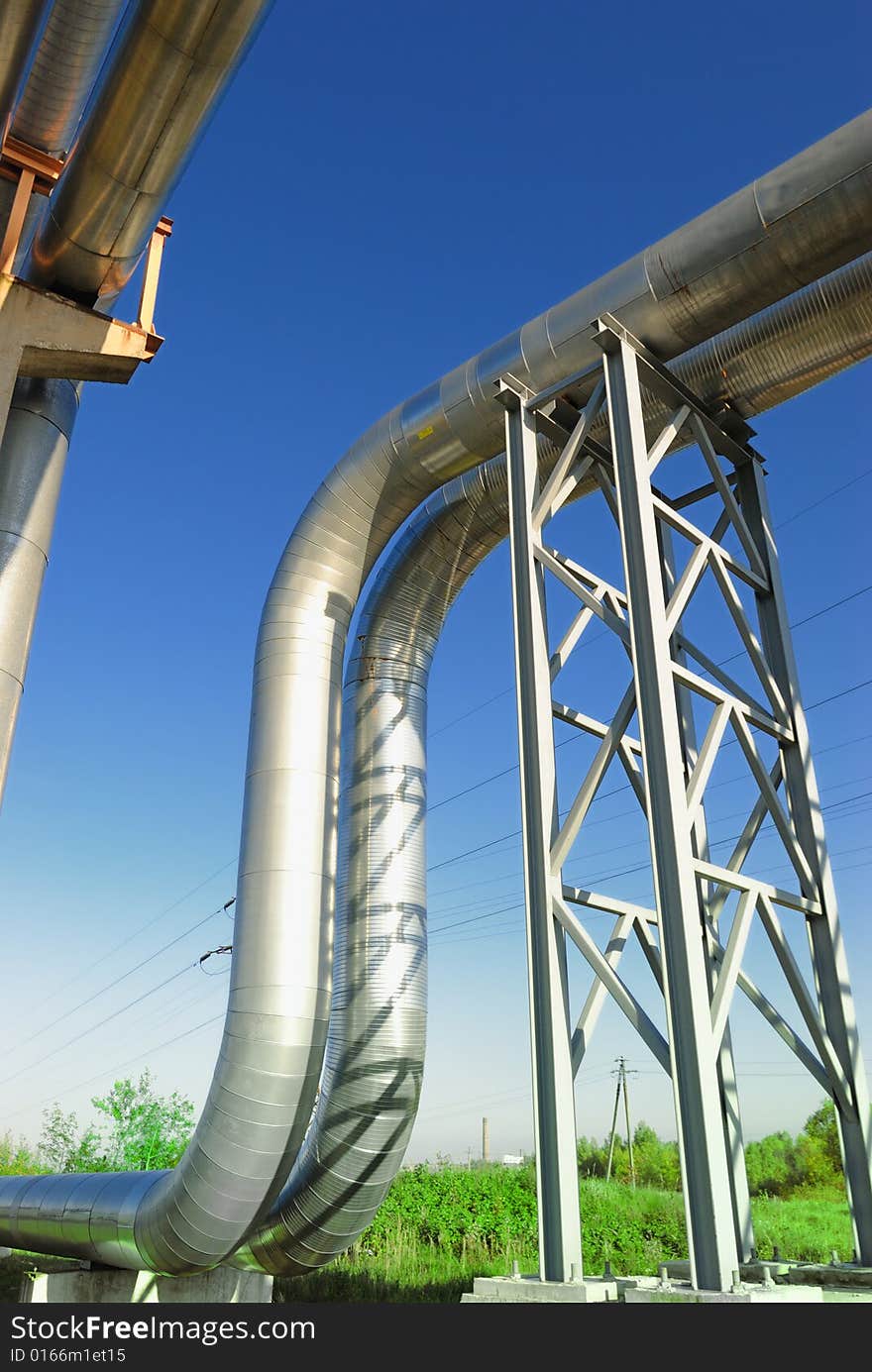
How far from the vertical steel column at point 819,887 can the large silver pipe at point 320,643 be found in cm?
210

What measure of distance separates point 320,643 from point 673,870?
16.4 feet

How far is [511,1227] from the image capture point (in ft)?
69.0

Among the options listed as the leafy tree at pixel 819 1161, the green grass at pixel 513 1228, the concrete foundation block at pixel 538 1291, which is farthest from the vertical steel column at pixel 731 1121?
the leafy tree at pixel 819 1161

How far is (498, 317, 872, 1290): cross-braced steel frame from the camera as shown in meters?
6.04

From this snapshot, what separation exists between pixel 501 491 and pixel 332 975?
5.48 meters

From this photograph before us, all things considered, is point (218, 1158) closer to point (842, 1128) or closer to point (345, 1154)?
point (345, 1154)

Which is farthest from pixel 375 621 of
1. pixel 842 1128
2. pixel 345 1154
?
pixel 842 1128

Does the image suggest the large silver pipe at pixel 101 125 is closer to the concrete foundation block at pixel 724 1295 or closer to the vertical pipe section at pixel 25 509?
the vertical pipe section at pixel 25 509

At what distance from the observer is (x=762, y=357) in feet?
28.1

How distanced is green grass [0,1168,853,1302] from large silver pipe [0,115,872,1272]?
9.41 m

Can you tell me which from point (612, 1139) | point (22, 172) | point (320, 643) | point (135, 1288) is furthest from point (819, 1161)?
point (22, 172)

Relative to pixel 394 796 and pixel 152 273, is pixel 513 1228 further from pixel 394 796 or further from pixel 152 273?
Answer: pixel 152 273

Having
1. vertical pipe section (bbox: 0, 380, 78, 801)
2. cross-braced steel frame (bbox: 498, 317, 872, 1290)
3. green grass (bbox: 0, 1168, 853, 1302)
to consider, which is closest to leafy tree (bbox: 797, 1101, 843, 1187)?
green grass (bbox: 0, 1168, 853, 1302)

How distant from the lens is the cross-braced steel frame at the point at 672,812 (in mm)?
6039
